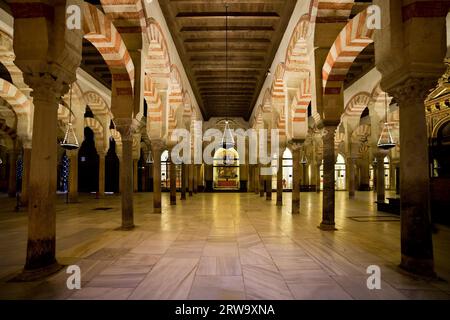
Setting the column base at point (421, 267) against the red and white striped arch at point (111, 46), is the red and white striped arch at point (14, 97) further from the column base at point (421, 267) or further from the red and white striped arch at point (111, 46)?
the column base at point (421, 267)

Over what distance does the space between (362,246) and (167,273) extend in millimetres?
2493

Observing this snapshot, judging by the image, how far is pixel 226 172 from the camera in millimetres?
18031

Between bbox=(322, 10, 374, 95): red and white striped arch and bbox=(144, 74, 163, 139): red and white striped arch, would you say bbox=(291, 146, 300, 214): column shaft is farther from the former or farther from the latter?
bbox=(144, 74, 163, 139): red and white striped arch

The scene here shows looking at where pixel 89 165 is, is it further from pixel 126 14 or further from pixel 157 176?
pixel 126 14

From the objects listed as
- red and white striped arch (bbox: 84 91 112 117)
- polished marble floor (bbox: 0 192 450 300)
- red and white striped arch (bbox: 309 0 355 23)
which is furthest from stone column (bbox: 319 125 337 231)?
red and white striped arch (bbox: 84 91 112 117)

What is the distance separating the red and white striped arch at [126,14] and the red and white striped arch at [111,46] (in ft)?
1.76

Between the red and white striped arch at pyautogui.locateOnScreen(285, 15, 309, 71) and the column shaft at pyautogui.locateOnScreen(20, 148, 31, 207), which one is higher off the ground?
the red and white striped arch at pyautogui.locateOnScreen(285, 15, 309, 71)

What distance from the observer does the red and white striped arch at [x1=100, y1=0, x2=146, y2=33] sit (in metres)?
4.56

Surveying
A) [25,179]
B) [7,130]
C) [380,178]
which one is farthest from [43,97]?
[7,130]

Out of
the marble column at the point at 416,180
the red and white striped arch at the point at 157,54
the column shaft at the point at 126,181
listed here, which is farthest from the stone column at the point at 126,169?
the marble column at the point at 416,180

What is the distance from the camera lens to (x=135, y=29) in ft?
15.8

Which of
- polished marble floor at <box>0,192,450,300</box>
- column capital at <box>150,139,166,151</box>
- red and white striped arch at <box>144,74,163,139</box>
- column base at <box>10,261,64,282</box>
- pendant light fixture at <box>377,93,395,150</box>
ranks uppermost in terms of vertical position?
red and white striped arch at <box>144,74,163,139</box>

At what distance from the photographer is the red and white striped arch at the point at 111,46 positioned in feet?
12.5
